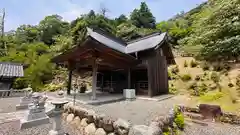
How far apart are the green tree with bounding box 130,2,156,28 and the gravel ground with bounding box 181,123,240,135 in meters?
28.2

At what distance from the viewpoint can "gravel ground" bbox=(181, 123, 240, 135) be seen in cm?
383

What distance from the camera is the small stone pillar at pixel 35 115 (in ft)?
13.7

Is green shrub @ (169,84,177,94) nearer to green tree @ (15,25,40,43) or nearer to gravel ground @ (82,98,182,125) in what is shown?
gravel ground @ (82,98,182,125)

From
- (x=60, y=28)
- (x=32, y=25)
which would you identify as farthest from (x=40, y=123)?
(x=32, y=25)

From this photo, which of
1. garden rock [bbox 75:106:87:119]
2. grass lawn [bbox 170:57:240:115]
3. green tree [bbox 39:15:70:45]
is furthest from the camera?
green tree [bbox 39:15:70:45]

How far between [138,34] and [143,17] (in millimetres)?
11055

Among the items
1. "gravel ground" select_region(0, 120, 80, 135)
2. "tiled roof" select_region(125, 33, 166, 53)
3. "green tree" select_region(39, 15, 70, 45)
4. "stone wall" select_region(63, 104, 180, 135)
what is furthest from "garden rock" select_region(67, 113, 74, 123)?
"green tree" select_region(39, 15, 70, 45)

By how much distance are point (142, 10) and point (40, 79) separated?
91.4 ft

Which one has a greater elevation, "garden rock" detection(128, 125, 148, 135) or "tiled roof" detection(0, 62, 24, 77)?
"tiled roof" detection(0, 62, 24, 77)

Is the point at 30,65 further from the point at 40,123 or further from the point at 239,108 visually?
the point at 239,108

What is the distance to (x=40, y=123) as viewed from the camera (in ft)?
14.5

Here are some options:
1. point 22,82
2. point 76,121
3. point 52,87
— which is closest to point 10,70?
point 22,82

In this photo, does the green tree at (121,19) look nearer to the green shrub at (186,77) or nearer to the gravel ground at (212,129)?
the green shrub at (186,77)

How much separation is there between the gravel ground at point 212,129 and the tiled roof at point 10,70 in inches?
450
